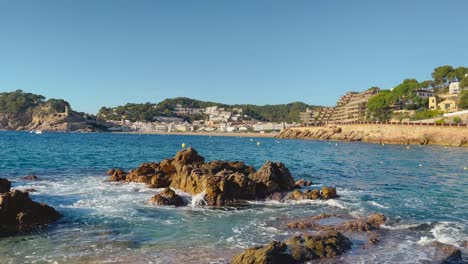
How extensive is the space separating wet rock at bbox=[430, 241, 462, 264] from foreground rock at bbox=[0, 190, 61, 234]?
1437 centimetres

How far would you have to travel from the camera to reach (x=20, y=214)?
15.2 m

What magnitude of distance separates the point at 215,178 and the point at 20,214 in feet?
30.8

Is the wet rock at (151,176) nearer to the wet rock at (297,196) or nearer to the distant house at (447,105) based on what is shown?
the wet rock at (297,196)

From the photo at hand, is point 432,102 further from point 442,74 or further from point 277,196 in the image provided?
point 277,196

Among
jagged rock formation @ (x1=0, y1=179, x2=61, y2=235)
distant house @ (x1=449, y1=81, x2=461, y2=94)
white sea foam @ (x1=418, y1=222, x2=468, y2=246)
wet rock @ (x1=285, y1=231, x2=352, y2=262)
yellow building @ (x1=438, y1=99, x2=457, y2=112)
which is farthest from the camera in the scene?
distant house @ (x1=449, y1=81, x2=461, y2=94)

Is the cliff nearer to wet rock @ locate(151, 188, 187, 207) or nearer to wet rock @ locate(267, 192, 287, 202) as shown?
wet rock @ locate(267, 192, 287, 202)

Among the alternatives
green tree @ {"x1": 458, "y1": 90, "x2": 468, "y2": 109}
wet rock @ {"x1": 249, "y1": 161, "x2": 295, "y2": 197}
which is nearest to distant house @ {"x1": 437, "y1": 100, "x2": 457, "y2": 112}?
green tree @ {"x1": 458, "y1": 90, "x2": 468, "y2": 109}

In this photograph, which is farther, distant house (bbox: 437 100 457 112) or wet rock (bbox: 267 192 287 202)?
distant house (bbox: 437 100 457 112)

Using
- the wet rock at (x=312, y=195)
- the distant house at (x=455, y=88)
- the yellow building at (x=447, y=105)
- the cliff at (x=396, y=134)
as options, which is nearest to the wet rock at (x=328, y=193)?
the wet rock at (x=312, y=195)

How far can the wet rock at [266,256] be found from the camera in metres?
10.6

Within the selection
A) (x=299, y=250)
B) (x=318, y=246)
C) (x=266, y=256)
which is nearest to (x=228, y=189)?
(x=318, y=246)

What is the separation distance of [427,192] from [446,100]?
339 feet

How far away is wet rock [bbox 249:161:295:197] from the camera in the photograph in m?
22.6

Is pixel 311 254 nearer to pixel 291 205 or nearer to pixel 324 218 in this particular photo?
pixel 324 218
